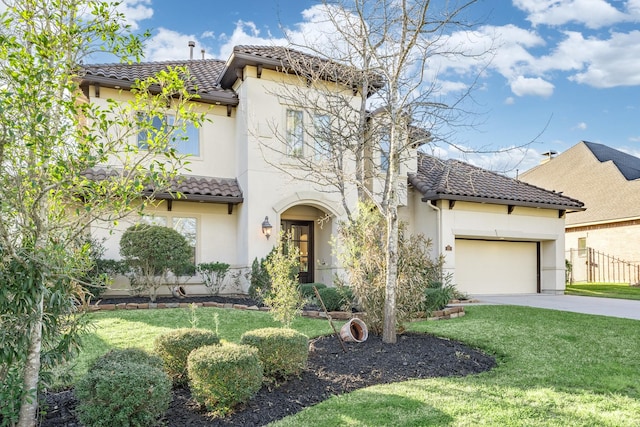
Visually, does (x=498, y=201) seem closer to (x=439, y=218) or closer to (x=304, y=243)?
(x=439, y=218)

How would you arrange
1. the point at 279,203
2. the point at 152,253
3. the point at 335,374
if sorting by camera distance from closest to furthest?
the point at 335,374 → the point at 152,253 → the point at 279,203

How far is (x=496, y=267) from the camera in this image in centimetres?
1672

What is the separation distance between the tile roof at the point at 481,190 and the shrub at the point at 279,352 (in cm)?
969

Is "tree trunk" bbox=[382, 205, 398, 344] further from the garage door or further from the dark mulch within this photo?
the garage door

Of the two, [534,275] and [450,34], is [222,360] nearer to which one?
[450,34]

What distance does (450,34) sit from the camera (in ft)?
25.9

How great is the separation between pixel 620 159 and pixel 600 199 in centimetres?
460

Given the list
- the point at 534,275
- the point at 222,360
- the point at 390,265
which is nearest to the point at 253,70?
the point at 390,265

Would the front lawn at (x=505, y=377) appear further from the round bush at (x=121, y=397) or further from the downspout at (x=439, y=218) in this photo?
the downspout at (x=439, y=218)

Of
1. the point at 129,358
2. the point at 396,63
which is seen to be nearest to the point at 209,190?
the point at 396,63

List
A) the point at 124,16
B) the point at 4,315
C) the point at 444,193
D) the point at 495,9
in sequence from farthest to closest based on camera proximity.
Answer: the point at 444,193 → the point at 495,9 → the point at 124,16 → the point at 4,315

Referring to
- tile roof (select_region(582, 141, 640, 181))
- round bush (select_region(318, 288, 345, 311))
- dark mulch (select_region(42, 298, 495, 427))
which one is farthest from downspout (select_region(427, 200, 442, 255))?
tile roof (select_region(582, 141, 640, 181))

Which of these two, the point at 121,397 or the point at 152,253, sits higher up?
the point at 152,253

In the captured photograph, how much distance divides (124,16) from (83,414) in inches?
141
